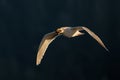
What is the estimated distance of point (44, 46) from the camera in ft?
21.5

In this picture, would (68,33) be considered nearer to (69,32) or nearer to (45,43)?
(69,32)

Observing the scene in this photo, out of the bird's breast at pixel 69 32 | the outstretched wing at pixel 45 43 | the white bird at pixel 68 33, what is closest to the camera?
the white bird at pixel 68 33

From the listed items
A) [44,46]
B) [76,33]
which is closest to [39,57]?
[44,46]

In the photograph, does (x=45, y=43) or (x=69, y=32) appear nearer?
(x=69, y=32)

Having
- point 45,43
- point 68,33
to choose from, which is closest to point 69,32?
point 68,33

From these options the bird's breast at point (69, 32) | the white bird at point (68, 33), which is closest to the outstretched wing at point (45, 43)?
the white bird at point (68, 33)

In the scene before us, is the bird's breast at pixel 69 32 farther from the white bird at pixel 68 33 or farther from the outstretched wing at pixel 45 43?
the outstretched wing at pixel 45 43

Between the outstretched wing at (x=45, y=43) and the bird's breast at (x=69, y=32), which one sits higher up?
the bird's breast at (x=69, y=32)

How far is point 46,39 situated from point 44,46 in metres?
0.11

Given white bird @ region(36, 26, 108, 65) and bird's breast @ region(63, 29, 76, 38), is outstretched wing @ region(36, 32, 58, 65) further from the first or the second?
bird's breast @ region(63, 29, 76, 38)

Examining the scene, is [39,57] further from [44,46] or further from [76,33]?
[76,33]

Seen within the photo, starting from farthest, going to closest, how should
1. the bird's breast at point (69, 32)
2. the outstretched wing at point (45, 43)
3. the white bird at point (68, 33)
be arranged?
the outstretched wing at point (45, 43)
the bird's breast at point (69, 32)
the white bird at point (68, 33)

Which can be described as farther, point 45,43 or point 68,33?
point 45,43

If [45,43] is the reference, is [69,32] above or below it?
above
